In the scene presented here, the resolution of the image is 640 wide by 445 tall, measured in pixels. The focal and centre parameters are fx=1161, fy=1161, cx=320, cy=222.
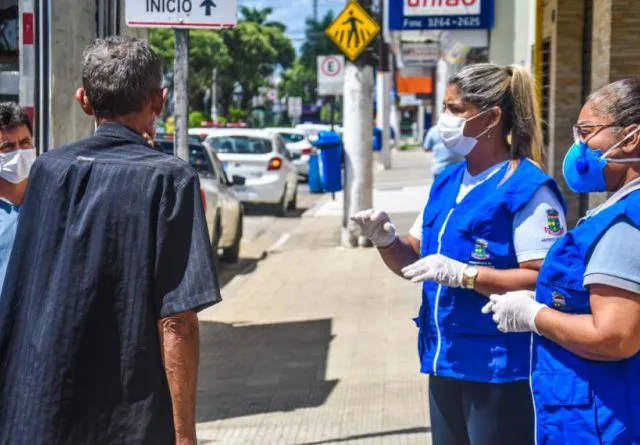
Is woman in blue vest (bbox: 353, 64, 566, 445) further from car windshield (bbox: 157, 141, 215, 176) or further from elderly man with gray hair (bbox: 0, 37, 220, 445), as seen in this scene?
car windshield (bbox: 157, 141, 215, 176)

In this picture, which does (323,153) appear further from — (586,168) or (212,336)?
(586,168)

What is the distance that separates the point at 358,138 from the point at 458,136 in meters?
11.7

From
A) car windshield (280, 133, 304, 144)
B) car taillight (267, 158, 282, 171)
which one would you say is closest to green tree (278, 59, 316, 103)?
car windshield (280, 133, 304, 144)

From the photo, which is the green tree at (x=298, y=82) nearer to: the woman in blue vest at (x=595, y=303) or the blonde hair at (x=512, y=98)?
the blonde hair at (x=512, y=98)

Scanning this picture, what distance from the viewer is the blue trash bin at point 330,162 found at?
1507cm

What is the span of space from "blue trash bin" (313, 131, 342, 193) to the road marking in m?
1.87

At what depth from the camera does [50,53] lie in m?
6.50

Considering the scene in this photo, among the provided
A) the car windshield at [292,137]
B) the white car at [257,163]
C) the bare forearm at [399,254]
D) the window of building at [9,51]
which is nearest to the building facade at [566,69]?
the window of building at [9,51]

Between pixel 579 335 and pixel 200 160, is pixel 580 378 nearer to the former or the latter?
pixel 579 335

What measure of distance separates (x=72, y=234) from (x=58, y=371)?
1.17ft

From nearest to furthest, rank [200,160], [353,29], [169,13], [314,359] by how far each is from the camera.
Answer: [169,13], [314,359], [200,160], [353,29]

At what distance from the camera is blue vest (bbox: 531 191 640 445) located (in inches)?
120

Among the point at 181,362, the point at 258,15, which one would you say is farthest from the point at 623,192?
the point at 258,15

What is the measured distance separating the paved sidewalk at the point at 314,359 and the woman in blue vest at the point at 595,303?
11.3ft
